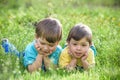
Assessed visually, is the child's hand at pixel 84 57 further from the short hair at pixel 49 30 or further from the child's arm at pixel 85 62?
the short hair at pixel 49 30

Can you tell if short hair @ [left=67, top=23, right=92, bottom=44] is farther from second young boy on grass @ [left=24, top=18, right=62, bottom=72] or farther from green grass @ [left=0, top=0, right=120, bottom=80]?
green grass @ [left=0, top=0, right=120, bottom=80]

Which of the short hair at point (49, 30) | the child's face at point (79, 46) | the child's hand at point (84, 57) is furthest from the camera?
the child's hand at point (84, 57)

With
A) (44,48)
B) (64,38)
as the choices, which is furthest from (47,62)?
(64,38)

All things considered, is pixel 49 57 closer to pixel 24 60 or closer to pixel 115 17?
pixel 24 60

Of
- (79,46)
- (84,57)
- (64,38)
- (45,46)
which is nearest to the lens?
(45,46)

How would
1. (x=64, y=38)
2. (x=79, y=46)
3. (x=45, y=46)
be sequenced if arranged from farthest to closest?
(x=64, y=38) < (x=79, y=46) < (x=45, y=46)

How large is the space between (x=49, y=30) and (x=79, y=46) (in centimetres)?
46

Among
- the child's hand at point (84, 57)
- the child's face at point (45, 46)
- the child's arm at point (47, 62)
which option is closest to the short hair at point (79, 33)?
the child's hand at point (84, 57)

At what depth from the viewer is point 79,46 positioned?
18.7ft

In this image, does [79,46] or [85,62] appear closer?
[79,46]

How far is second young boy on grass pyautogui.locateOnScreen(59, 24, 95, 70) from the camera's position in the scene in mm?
5699

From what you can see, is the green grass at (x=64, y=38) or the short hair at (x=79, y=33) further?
the short hair at (x=79, y=33)

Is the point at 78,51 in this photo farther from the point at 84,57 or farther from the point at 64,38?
the point at 64,38

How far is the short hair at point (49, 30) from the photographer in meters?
5.52
